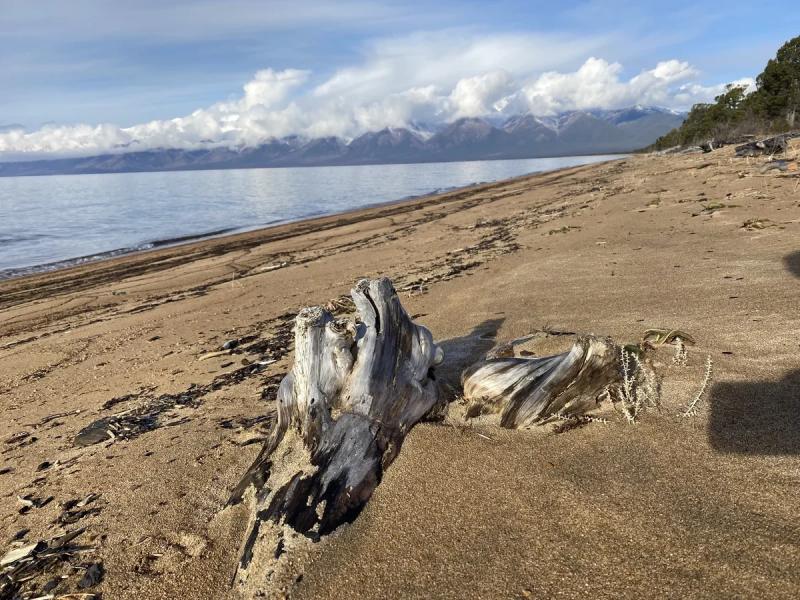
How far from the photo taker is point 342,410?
379 cm

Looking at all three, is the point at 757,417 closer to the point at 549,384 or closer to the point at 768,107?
the point at 549,384

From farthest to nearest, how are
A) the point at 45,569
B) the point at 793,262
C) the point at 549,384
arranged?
the point at 793,262
the point at 549,384
the point at 45,569

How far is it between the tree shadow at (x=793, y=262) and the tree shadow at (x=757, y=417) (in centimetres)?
363

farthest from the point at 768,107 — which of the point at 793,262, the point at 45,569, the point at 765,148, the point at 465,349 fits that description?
the point at 45,569

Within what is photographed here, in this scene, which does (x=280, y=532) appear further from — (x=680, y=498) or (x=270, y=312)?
(x=270, y=312)

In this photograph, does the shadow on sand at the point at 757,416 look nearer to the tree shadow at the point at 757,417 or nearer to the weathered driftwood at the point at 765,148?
the tree shadow at the point at 757,417

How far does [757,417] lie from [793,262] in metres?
5.12

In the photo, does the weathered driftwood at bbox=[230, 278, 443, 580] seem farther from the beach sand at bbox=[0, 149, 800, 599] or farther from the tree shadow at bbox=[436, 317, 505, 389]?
the tree shadow at bbox=[436, 317, 505, 389]

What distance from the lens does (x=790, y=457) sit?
10.6 feet

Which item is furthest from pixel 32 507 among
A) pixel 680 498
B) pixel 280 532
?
pixel 680 498

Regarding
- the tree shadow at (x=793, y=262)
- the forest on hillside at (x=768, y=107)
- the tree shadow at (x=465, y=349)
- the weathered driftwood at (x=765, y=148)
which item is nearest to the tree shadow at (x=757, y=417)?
the tree shadow at (x=465, y=349)

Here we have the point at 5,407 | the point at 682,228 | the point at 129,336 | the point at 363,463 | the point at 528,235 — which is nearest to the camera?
the point at 363,463

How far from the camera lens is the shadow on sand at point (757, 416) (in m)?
3.40

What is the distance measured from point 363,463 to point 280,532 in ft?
2.42
